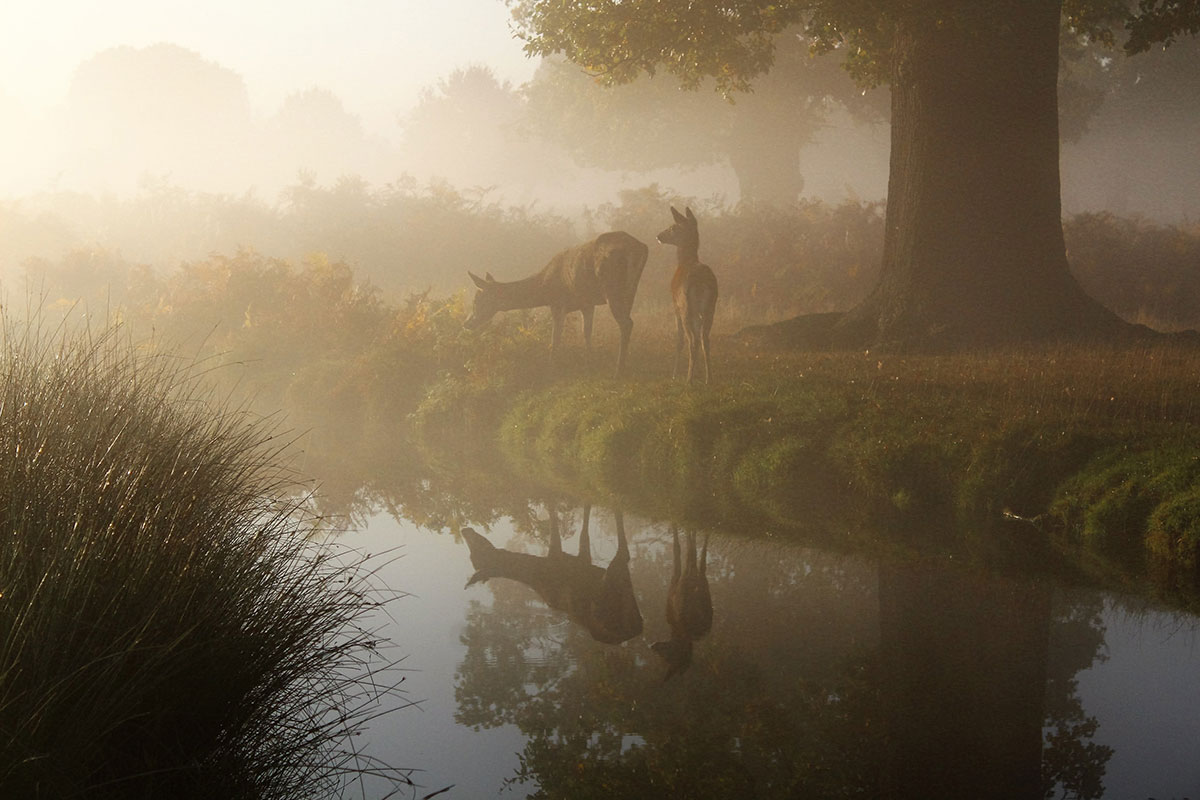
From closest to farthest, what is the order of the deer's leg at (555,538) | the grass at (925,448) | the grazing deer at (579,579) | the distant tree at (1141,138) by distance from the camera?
the grazing deer at (579,579) < the grass at (925,448) < the deer's leg at (555,538) < the distant tree at (1141,138)

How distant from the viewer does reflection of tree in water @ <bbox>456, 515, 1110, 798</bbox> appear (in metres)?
5.38

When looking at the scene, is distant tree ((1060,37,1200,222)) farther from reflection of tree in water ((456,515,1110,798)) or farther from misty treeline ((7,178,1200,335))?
reflection of tree in water ((456,515,1110,798))

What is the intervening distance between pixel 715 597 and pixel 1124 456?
4.31 meters

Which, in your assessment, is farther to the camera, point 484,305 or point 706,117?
point 706,117

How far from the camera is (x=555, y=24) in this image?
17672mm

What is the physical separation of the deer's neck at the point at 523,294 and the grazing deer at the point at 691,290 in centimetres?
336

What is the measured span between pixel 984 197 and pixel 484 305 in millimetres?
7805

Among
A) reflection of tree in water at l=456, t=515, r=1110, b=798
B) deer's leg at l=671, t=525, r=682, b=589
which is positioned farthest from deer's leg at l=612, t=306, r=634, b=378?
reflection of tree in water at l=456, t=515, r=1110, b=798

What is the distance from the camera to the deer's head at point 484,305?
17406mm

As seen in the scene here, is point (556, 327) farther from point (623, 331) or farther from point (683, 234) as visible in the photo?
point (683, 234)

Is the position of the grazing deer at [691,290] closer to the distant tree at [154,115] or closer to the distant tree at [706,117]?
the distant tree at [706,117]

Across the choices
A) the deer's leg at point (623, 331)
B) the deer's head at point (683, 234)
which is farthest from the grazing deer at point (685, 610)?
the deer's leg at point (623, 331)

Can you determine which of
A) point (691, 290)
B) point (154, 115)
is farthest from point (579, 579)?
point (154, 115)

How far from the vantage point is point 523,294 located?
17.4 meters
